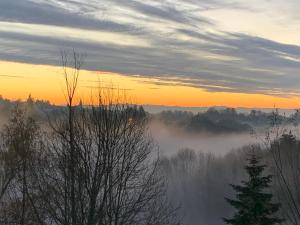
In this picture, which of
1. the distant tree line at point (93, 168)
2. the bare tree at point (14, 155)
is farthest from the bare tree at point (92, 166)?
Result: the bare tree at point (14, 155)

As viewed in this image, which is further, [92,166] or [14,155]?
[14,155]

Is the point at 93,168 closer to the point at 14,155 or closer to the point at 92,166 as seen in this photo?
the point at 92,166

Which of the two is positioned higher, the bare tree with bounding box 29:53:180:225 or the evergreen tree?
the bare tree with bounding box 29:53:180:225

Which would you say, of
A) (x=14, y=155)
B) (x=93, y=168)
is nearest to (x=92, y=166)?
(x=93, y=168)

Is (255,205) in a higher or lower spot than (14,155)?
lower

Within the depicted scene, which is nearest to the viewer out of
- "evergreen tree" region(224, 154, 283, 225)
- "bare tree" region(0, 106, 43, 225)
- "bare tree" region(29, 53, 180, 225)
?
"bare tree" region(29, 53, 180, 225)

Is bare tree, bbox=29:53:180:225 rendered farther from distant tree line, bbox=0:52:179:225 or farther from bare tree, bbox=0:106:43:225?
bare tree, bbox=0:106:43:225

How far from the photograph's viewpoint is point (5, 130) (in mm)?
24594

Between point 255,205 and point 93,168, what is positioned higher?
point 93,168

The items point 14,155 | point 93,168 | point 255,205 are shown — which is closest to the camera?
point 93,168

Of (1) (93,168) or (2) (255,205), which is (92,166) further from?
(2) (255,205)

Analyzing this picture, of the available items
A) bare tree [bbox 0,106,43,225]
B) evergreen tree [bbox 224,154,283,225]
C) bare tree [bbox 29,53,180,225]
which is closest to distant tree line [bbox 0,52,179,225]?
bare tree [bbox 29,53,180,225]

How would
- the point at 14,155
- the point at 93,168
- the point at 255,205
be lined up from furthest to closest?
the point at 255,205 → the point at 14,155 → the point at 93,168

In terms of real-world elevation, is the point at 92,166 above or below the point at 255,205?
above
